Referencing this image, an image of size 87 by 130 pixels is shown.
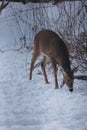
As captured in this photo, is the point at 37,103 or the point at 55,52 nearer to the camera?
the point at 37,103

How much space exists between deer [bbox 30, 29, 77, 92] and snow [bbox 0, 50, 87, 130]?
22cm

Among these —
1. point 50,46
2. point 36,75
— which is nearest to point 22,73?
point 36,75

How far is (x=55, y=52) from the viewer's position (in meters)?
9.60

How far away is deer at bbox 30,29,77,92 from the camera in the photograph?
918cm

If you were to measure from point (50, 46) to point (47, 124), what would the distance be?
279cm

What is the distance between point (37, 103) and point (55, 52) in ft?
4.84

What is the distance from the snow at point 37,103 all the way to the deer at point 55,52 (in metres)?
0.22

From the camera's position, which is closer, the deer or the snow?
the snow

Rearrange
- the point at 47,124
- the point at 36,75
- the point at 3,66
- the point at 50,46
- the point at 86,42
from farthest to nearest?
the point at 3,66 → the point at 36,75 → the point at 50,46 → the point at 86,42 → the point at 47,124

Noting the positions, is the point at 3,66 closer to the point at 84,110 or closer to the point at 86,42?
the point at 86,42

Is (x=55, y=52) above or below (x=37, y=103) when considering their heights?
above

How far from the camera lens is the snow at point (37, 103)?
7301mm

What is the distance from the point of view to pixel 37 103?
27.7 feet

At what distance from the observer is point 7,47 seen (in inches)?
533
